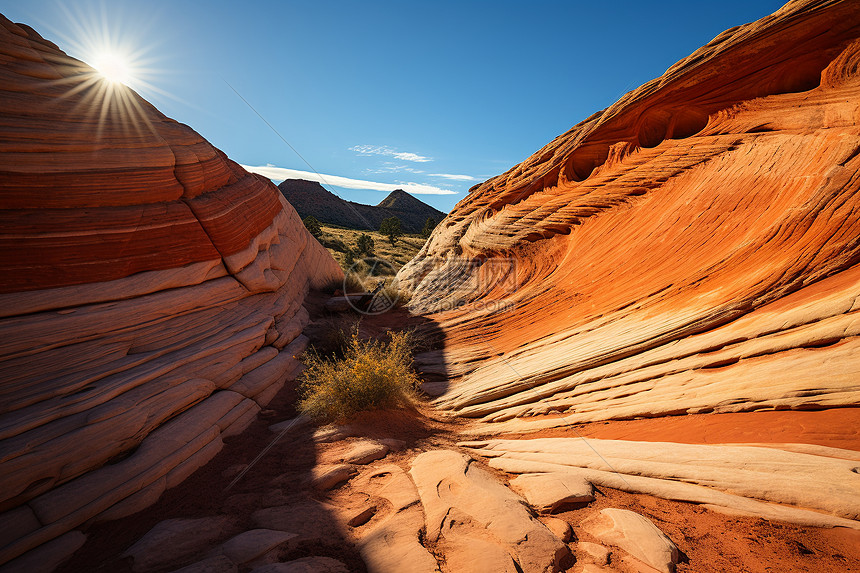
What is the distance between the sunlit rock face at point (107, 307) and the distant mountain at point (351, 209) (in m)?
58.8

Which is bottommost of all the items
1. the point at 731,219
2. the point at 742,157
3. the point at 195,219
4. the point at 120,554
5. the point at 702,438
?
the point at 702,438

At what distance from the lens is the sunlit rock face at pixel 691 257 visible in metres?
4.33

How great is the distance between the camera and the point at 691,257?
6777 millimetres

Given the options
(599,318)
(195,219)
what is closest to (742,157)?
(599,318)

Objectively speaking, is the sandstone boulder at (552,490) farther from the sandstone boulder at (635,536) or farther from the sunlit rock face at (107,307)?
the sunlit rock face at (107,307)

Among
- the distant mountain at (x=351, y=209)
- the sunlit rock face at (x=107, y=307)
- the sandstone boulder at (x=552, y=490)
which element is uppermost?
the distant mountain at (x=351, y=209)

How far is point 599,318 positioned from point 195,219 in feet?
26.2

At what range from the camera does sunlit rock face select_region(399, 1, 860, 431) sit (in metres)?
4.33

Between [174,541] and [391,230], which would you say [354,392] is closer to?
[174,541]

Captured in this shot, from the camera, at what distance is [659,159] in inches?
373

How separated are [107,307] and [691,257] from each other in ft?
31.2

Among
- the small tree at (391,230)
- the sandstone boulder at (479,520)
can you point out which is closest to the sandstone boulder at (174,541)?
the sandstone boulder at (479,520)

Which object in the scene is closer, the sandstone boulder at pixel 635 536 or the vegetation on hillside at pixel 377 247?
the sandstone boulder at pixel 635 536

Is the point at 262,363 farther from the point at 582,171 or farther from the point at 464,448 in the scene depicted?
the point at 582,171
